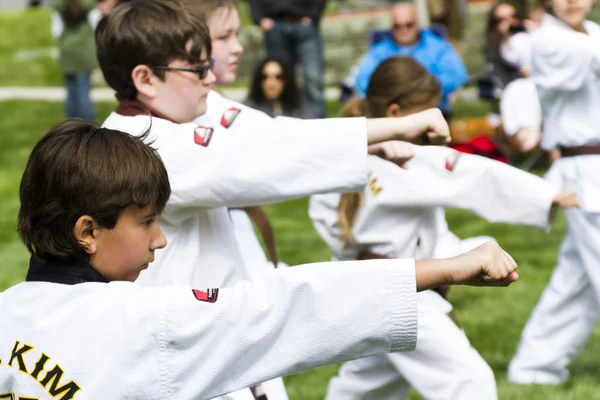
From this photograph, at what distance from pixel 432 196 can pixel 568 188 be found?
4.47 feet

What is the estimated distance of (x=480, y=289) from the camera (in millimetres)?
7031

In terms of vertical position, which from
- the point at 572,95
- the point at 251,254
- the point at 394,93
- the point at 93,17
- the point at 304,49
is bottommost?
the point at 304,49

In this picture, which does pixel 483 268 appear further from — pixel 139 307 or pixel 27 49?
pixel 27 49

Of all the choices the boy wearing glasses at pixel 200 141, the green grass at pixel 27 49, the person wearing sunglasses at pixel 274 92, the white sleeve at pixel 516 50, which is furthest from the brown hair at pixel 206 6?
the green grass at pixel 27 49

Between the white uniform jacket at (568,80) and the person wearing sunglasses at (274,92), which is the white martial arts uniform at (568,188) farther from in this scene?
the person wearing sunglasses at (274,92)

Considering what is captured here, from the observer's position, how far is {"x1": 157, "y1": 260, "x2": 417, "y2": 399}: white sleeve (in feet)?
7.80

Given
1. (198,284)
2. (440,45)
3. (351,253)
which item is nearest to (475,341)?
(351,253)

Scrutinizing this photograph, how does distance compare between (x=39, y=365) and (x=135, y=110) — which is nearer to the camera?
(x=39, y=365)

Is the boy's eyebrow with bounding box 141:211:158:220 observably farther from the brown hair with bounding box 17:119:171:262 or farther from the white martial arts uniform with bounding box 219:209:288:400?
the white martial arts uniform with bounding box 219:209:288:400

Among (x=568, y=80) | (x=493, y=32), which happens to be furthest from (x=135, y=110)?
(x=493, y=32)

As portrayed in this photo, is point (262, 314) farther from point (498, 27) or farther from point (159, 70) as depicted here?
point (498, 27)

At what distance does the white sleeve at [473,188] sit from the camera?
3.90 metres

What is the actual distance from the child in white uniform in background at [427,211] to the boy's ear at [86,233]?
1705 mm

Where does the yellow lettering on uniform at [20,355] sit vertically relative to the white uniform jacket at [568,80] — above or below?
above
